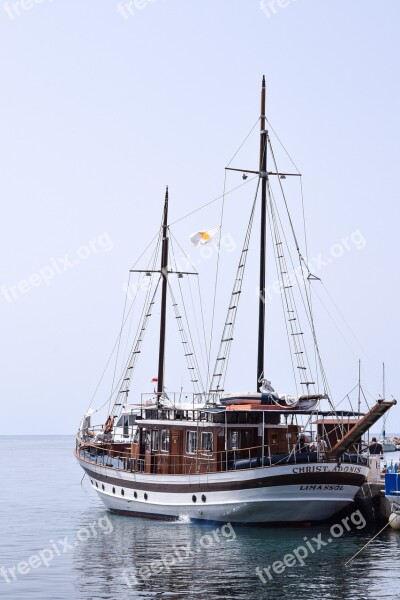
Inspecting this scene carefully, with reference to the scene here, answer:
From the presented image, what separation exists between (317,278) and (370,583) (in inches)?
813

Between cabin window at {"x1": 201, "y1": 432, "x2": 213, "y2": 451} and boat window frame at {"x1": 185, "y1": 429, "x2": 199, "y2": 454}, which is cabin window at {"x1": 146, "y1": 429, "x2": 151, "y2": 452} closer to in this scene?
boat window frame at {"x1": 185, "y1": 429, "x2": 199, "y2": 454}

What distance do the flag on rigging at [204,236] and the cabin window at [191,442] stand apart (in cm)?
1133

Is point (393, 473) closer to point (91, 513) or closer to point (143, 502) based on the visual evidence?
point (143, 502)

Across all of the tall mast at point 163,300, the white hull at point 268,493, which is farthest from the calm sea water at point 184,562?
the tall mast at point 163,300

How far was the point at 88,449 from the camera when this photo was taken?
58.6 metres

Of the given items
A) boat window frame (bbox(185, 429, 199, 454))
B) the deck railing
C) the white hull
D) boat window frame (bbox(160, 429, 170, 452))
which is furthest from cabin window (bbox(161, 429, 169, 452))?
the white hull

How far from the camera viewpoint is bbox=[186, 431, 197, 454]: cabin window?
160 feet

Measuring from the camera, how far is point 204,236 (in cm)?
5481

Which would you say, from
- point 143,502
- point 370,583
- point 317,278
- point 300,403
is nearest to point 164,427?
point 143,502
